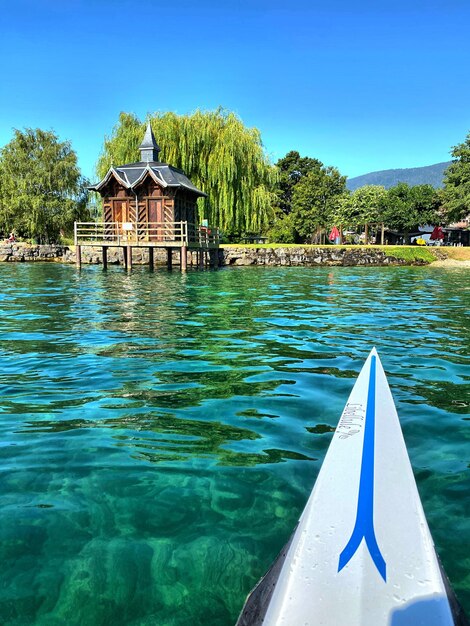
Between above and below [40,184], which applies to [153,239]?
below

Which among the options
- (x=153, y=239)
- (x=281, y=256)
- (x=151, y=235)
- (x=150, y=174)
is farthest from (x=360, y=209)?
(x=151, y=235)

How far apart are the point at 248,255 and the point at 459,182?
27.6 meters

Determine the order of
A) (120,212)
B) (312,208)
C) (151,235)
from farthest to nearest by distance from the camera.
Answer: (312,208)
(120,212)
(151,235)

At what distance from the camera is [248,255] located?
34.7 metres

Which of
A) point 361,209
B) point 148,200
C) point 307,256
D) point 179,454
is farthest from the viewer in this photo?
point 361,209

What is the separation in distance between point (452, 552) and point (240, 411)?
2301mm

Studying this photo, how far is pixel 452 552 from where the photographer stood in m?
2.46

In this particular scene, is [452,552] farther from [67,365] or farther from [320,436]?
[67,365]

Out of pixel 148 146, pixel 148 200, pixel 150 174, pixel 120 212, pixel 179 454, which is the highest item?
pixel 148 146

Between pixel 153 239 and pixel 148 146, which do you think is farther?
pixel 153 239

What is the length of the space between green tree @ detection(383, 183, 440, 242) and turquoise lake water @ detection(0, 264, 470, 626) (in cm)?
5246

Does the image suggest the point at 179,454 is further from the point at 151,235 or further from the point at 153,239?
the point at 153,239

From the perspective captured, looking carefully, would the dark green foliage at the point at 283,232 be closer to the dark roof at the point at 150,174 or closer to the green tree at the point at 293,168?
the green tree at the point at 293,168

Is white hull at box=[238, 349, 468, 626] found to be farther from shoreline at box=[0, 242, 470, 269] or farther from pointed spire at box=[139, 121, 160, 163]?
shoreline at box=[0, 242, 470, 269]
